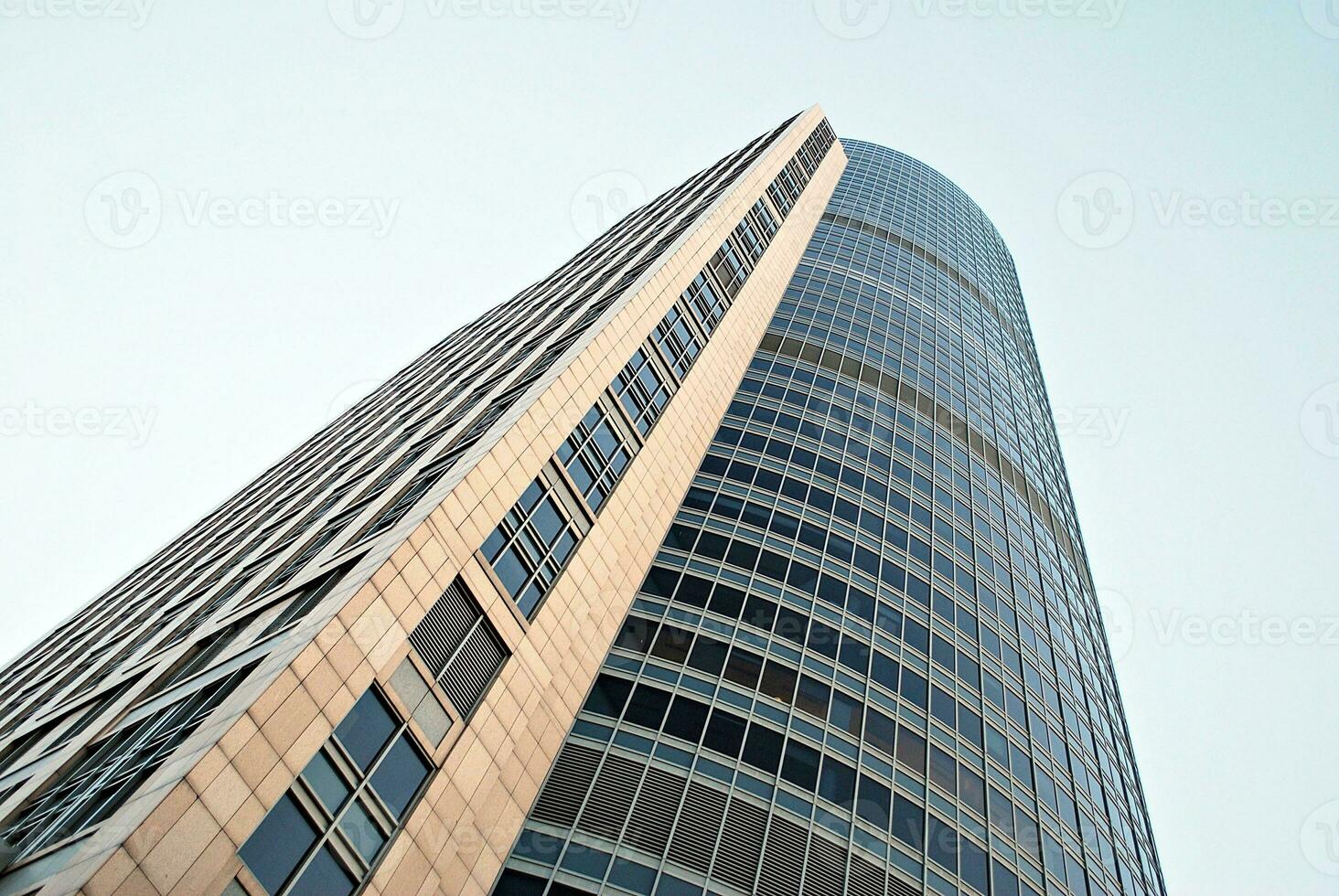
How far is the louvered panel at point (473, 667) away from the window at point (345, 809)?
5.61 feet

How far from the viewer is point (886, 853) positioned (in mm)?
28281

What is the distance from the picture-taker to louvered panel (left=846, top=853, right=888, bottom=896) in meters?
26.9

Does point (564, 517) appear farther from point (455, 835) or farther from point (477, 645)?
point (455, 835)

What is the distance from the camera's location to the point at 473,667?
71.6ft

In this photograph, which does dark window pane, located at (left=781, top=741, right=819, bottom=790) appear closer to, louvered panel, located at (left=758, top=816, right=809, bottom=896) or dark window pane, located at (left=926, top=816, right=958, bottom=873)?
louvered panel, located at (left=758, top=816, right=809, bottom=896)

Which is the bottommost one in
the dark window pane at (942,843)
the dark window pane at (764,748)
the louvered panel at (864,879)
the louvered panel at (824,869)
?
the dark window pane at (942,843)

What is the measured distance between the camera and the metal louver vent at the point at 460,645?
20.8 m

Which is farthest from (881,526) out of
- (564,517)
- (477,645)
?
(477,645)

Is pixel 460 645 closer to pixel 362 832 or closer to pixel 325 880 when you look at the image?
pixel 362 832

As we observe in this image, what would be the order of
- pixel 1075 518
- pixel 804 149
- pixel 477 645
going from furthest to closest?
pixel 804 149, pixel 1075 518, pixel 477 645

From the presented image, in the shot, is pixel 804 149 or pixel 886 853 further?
pixel 804 149

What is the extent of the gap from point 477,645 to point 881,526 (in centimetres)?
2479

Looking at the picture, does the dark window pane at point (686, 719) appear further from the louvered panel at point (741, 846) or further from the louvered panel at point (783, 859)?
the louvered panel at point (783, 859)

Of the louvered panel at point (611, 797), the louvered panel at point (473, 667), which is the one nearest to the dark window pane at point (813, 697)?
the louvered panel at point (611, 797)
